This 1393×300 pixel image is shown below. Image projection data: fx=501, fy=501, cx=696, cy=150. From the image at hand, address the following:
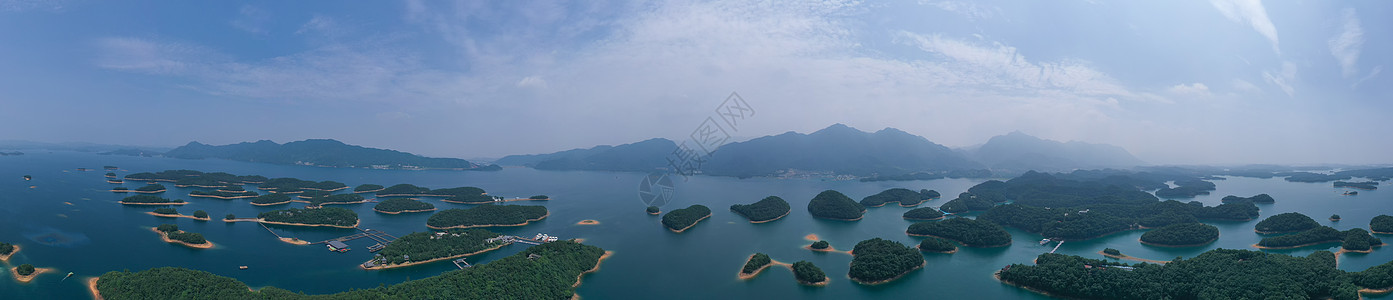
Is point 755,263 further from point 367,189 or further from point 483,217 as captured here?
point 367,189

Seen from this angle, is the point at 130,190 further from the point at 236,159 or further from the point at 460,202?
the point at 236,159

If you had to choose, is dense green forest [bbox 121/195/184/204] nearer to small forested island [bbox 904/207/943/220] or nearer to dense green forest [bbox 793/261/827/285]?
dense green forest [bbox 793/261/827/285]

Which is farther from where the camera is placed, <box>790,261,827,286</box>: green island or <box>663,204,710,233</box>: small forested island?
<box>663,204,710,233</box>: small forested island

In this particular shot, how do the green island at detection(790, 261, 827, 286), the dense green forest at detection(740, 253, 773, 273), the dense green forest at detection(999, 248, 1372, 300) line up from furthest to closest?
the dense green forest at detection(740, 253, 773, 273)
the green island at detection(790, 261, 827, 286)
the dense green forest at detection(999, 248, 1372, 300)

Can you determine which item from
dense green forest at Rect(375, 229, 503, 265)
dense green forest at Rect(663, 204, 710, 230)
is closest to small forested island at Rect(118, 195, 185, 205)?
dense green forest at Rect(375, 229, 503, 265)

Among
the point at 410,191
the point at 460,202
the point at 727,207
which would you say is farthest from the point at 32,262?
the point at 727,207

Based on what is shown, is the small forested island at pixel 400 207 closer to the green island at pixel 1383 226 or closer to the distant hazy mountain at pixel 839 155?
the distant hazy mountain at pixel 839 155

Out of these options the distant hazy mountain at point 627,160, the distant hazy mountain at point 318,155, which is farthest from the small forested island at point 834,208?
the distant hazy mountain at point 318,155
